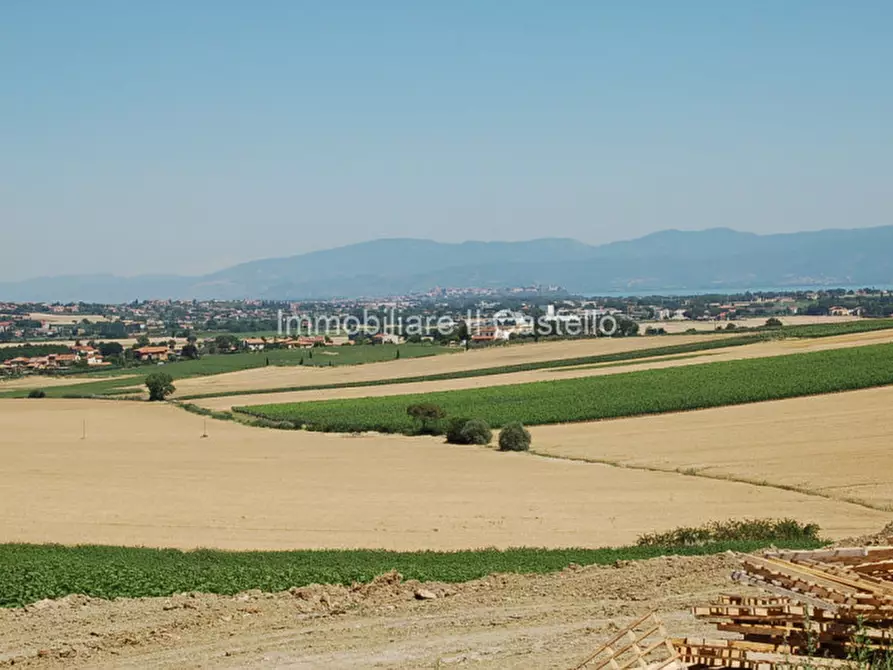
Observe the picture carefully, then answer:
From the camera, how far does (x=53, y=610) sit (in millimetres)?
17031

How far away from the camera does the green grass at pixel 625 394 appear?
54.0 metres

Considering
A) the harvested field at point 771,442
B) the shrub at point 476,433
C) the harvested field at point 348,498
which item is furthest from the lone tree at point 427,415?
the harvested field at point 771,442

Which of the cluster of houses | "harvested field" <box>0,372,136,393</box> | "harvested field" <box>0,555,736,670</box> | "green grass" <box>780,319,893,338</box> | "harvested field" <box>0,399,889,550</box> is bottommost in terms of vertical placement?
"harvested field" <box>0,372,136,393</box>

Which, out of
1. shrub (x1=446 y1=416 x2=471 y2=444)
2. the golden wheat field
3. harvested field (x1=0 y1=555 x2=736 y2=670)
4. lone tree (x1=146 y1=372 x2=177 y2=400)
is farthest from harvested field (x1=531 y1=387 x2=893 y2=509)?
the golden wheat field

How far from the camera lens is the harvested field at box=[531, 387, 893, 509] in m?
35.1

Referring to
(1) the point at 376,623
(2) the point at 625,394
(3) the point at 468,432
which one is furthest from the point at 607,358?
(1) the point at 376,623

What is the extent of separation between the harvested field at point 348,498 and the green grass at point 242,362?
120ft

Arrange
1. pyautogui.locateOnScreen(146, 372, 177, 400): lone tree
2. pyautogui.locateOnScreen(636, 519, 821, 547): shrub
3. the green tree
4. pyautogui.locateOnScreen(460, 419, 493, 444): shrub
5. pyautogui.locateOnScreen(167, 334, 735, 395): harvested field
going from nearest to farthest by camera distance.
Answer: pyautogui.locateOnScreen(636, 519, 821, 547): shrub < pyautogui.locateOnScreen(460, 419, 493, 444): shrub < pyautogui.locateOnScreen(146, 372, 177, 400): lone tree < pyautogui.locateOnScreen(167, 334, 735, 395): harvested field < the green tree

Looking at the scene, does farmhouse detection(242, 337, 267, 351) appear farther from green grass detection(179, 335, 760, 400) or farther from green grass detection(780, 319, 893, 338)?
green grass detection(780, 319, 893, 338)

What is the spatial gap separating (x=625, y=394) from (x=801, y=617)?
156ft

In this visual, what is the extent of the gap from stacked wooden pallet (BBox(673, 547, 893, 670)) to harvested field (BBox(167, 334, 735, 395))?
71.6 metres

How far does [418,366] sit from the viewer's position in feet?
298

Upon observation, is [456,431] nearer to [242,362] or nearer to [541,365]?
[541,365]

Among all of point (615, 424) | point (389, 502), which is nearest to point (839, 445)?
point (615, 424)
